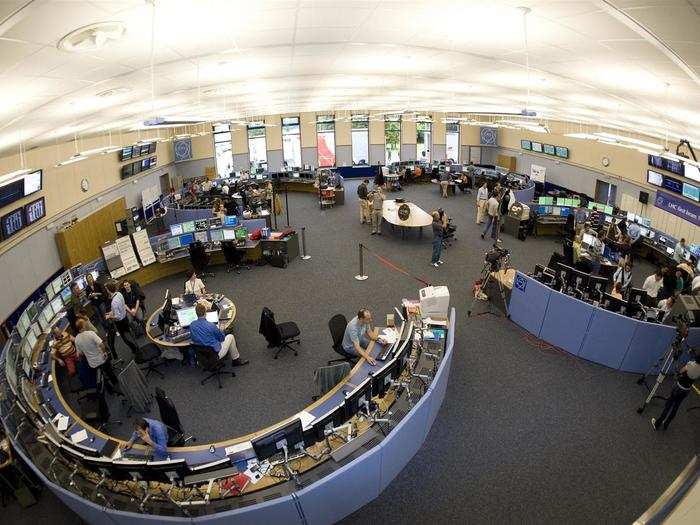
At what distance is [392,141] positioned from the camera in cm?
2238

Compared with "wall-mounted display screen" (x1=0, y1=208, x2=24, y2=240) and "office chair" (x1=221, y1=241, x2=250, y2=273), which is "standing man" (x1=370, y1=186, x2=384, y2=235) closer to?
"office chair" (x1=221, y1=241, x2=250, y2=273)

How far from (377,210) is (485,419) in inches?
317

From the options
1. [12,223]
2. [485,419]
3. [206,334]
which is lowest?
[485,419]

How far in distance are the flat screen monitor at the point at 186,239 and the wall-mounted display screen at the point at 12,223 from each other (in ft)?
10.1

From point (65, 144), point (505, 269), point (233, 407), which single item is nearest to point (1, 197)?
point (65, 144)

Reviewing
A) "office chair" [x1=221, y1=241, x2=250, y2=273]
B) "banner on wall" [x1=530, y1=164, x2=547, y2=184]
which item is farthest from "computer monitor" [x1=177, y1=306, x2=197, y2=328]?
"banner on wall" [x1=530, y1=164, x2=547, y2=184]

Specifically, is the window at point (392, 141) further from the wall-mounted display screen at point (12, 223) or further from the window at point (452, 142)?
the wall-mounted display screen at point (12, 223)

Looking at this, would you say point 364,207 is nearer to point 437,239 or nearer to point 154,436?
point 437,239

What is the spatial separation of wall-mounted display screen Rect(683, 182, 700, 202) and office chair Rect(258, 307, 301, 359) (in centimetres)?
966

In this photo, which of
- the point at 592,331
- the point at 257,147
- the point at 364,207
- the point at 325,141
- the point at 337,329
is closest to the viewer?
the point at 337,329

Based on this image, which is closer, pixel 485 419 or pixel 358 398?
pixel 358 398

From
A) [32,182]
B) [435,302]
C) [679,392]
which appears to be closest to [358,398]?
[435,302]

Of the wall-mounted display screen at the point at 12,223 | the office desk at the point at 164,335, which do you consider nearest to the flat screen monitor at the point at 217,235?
the office desk at the point at 164,335

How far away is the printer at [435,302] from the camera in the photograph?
6.15 metres
